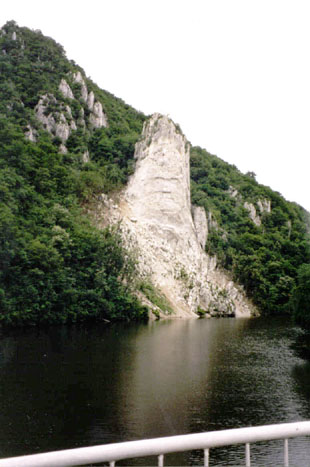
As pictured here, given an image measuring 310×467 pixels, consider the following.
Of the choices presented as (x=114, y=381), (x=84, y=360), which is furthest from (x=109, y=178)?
(x=114, y=381)

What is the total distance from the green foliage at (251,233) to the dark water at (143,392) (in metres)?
35.9

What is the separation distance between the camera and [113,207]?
5694 centimetres

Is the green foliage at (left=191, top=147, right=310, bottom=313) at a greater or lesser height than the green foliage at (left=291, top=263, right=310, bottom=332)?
greater

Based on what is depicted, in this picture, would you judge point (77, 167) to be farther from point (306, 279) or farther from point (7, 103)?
point (306, 279)

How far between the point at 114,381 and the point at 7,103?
5390cm

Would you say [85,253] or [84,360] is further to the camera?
[85,253]

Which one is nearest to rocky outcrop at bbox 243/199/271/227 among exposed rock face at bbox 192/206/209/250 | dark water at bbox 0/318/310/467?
exposed rock face at bbox 192/206/209/250

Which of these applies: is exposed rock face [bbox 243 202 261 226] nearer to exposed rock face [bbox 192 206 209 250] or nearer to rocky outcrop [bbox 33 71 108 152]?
exposed rock face [bbox 192 206 209 250]

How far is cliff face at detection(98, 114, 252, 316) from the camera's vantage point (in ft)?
176

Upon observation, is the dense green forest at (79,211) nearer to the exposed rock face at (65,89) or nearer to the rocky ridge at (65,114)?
the rocky ridge at (65,114)

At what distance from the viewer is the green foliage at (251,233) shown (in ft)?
214

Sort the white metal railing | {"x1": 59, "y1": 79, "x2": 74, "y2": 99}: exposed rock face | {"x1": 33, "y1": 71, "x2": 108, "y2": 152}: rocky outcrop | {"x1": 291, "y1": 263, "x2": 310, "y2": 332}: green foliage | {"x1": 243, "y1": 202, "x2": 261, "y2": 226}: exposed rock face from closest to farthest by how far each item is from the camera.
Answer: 1. the white metal railing
2. {"x1": 291, "y1": 263, "x2": 310, "y2": 332}: green foliage
3. {"x1": 33, "y1": 71, "x2": 108, "y2": 152}: rocky outcrop
4. {"x1": 59, "y1": 79, "x2": 74, "y2": 99}: exposed rock face
5. {"x1": 243, "y1": 202, "x2": 261, "y2": 226}: exposed rock face

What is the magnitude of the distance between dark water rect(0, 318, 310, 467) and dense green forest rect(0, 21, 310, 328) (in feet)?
31.8

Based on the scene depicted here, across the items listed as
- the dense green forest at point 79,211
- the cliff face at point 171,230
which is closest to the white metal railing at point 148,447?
the dense green forest at point 79,211
